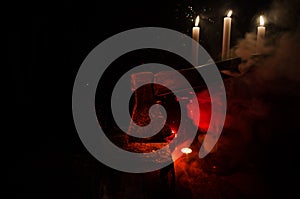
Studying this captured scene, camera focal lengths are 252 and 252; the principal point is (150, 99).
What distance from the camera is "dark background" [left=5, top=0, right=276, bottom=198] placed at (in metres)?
3.43

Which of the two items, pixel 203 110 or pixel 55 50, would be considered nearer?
pixel 55 50

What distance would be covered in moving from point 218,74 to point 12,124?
302 centimetres

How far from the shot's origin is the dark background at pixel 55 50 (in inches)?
135

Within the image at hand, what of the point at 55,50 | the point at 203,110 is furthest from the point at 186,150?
the point at 55,50

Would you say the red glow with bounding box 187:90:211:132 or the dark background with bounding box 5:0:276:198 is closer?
the dark background with bounding box 5:0:276:198

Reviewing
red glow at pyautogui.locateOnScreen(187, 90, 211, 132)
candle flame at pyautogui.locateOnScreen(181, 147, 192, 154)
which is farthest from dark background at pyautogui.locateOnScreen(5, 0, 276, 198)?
candle flame at pyautogui.locateOnScreen(181, 147, 192, 154)

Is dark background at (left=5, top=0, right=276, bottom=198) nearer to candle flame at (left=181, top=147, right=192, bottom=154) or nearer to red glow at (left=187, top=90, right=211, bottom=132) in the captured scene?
red glow at (left=187, top=90, right=211, bottom=132)

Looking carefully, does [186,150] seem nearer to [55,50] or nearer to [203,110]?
[203,110]

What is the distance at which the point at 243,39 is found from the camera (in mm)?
4141

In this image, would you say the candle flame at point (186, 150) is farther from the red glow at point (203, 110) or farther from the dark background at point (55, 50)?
the dark background at point (55, 50)

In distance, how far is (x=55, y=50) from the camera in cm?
371

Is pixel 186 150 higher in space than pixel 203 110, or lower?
lower

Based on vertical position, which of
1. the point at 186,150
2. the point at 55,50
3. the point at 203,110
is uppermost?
the point at 55,50

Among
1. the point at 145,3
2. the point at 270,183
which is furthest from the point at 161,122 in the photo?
the point at 145,3
